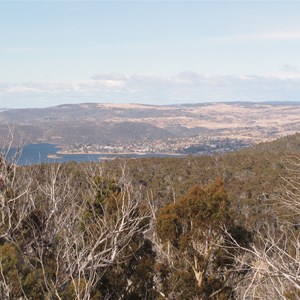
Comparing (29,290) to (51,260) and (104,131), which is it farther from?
(104,131)

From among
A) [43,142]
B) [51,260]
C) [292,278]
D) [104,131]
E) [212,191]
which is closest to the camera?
[292,278]

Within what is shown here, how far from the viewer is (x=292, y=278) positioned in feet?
13.5

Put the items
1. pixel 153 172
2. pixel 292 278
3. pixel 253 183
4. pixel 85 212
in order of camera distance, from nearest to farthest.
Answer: pixel 292 278
pixel 85 212
pixel 253 183
pixel 153 172

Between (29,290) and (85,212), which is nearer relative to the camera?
(29,290)

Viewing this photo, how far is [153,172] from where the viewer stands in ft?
171

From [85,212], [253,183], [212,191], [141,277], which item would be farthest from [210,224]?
[253,183]

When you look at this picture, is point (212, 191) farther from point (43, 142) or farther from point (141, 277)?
point (43, 142)

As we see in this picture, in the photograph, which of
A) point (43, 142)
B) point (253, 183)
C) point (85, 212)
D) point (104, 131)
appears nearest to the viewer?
point (85, 212)

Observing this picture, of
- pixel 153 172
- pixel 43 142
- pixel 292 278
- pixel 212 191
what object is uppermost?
pixel 292 278

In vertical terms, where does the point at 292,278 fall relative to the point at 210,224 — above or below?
above

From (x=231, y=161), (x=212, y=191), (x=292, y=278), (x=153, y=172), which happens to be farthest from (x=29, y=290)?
(x=231, y=161)

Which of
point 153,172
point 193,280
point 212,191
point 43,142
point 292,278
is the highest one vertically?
point 292,278

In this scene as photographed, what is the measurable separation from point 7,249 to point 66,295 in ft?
4.25

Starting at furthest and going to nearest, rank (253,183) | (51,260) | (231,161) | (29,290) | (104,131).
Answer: (104,131)
(231,161)
(253,183)
(51,260)
(29,290)
